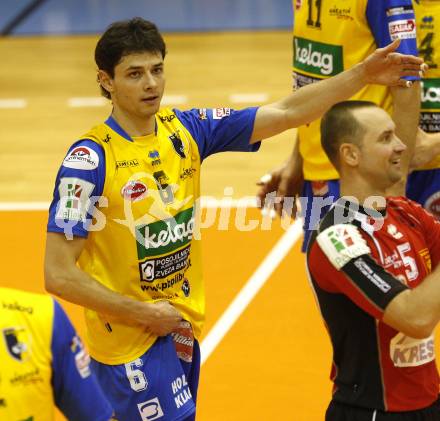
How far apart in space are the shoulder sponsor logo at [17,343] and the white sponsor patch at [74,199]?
1.45m

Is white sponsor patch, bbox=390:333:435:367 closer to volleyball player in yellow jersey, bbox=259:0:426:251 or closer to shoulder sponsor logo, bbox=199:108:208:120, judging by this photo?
volleyball player in yellow jersey, bbox=259:0:426:251

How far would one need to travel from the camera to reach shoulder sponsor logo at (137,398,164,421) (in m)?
5.11

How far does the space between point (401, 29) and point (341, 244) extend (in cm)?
180

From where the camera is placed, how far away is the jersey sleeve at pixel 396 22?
5.80 m

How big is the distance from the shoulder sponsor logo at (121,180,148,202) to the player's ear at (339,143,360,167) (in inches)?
35.2

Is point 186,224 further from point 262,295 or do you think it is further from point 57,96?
point 57,96

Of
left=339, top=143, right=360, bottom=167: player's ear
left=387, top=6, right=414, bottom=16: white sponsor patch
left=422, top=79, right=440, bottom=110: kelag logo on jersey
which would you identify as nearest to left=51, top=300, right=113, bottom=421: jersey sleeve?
left=339, top=143, right=360, bottom=167: player's ear

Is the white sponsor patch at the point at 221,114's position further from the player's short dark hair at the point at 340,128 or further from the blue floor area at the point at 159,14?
the blue floor area at the point at 159,14

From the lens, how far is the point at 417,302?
4.22m

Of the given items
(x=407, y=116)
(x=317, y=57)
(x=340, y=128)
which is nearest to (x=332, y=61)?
(x=317, y=57)

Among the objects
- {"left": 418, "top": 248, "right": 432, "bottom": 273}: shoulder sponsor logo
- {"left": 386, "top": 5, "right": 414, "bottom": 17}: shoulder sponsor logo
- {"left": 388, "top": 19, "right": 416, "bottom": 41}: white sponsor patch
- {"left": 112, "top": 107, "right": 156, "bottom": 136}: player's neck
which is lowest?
{"left": 418, "top": 248, "right": 432, "bottom": 273}: shoulder sponsor logo

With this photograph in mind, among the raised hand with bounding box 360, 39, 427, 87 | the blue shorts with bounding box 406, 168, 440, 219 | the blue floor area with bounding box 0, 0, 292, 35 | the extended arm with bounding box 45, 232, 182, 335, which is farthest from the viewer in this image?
the blue floor area with bounding box 0, 0, 292, 35

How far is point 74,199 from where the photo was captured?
4859mm

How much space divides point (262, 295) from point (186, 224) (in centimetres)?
339
